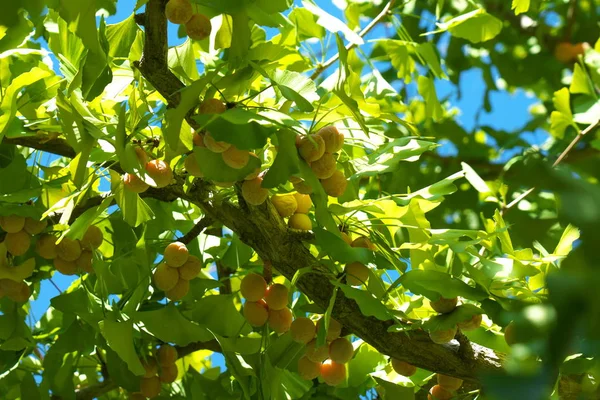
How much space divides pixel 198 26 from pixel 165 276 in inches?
14.2

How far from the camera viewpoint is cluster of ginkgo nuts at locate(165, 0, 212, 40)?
972 millimetres

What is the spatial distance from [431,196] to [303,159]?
0.73ft

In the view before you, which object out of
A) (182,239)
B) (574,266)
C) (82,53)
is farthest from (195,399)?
(574,266)

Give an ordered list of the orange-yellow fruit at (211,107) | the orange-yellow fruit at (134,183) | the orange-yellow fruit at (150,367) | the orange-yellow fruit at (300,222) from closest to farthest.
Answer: the orange-yellow fruit at (211,107) → the orange-yellow fruit at (134,183) → the orange-yellow fruit at (300,222) → the orange-yellow fruit at (150,367)

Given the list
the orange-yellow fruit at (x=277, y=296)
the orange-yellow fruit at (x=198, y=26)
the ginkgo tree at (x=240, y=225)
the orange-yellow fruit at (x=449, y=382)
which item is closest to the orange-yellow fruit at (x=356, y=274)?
the ginkgo tree at (x=240, y=225)

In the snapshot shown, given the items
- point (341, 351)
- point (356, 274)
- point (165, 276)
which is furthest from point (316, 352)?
point (165, 276)

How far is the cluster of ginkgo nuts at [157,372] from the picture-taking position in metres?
1.36

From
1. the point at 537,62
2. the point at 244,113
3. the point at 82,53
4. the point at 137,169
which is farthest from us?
the point at 537,62

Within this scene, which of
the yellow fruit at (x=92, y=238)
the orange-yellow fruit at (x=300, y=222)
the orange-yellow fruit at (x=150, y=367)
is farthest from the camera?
the orange-yellow fruit at (x=150, y=367)

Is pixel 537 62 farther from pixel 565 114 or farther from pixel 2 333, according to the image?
pixel 2 333

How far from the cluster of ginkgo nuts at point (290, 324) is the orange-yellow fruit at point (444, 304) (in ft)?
0.48

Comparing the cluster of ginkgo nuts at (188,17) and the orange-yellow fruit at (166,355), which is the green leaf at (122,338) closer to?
the orange-yellow fruit at (166,355)

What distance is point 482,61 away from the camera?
2559 millimetres

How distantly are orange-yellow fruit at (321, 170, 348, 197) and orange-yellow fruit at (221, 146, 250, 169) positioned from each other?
0.39ft
